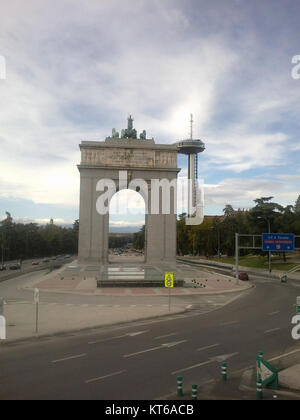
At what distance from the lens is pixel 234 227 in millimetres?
106000

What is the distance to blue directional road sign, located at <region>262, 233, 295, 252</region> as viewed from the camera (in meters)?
46.5

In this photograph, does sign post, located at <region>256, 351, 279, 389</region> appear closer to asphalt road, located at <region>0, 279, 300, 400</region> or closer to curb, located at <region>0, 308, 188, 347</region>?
asphalt road, located at <region>0, 279, 300, 400</region>

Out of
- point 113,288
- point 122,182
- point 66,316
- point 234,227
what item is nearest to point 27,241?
point 122,182

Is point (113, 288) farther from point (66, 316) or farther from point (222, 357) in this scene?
point (222, 357)

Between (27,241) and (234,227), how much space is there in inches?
2263

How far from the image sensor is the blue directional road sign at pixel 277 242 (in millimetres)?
46500

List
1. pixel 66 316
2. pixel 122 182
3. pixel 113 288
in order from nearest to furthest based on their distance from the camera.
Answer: pixel 66 316
pixel 113 288
pixel 122 182

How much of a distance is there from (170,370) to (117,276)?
33137mm

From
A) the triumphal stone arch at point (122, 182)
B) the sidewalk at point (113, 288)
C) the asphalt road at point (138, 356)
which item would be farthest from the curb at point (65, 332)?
the triumphal stone arch at point (122, 182)

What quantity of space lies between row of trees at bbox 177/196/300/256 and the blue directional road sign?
1808 cm

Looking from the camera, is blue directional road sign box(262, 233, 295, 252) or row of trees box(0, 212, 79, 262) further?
row of trees box(0, 212, 79, 262)

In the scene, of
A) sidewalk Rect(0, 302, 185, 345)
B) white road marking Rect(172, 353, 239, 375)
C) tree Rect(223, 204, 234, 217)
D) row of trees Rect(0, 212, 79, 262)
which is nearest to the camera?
white road marking Rect(172, 353, 239, 375)

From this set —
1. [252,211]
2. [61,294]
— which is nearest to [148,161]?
[252,211]

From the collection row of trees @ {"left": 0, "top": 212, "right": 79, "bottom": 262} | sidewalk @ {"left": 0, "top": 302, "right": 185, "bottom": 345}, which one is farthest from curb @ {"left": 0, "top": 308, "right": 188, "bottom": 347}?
row of trees @ {"left": 0, "top": 212, "right": 79, "bottom": 262}
